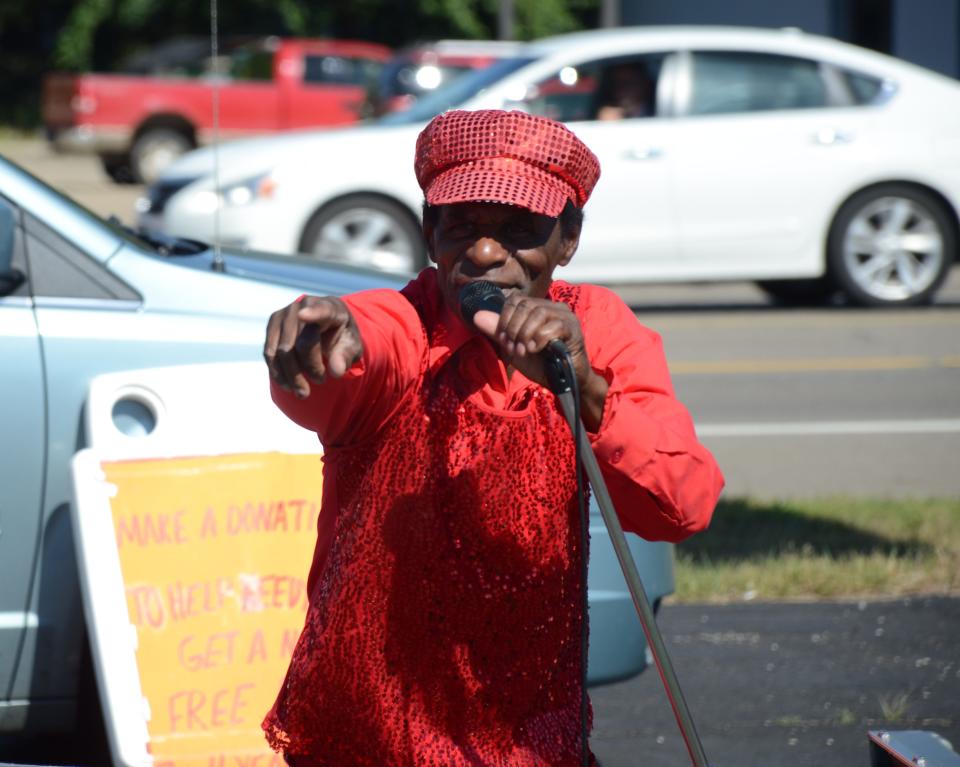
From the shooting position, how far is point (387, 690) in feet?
6.18

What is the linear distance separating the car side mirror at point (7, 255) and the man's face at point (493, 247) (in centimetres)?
186

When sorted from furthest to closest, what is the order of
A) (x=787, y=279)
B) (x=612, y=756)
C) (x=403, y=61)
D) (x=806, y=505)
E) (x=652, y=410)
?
(x=403, y=61), (x=787, y=279), (x=806, y=505), (x=612, y=756), (x=652, y=410)

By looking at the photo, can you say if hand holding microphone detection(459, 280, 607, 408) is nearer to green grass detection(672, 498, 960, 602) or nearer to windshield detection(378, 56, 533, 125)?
green grass detection(672, 498, 960, 602)

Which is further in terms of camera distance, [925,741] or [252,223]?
[252,223]

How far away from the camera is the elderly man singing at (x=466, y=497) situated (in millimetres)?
1846

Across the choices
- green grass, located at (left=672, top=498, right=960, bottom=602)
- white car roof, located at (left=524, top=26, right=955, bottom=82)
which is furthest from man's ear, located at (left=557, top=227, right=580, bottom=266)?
white car roof, located at (left=524, top=26, right=955, bottom=82)

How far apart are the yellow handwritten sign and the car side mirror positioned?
516 millimetres

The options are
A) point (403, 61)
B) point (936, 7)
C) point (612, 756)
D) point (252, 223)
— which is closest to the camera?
point (612, 756)

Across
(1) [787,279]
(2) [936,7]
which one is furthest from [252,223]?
(2) [936,7]

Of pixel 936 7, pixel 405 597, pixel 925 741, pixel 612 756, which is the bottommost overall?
pixel 612 756

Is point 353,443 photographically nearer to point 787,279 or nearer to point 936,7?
point 787,279

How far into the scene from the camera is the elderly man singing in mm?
1846

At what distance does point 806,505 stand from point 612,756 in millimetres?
2304

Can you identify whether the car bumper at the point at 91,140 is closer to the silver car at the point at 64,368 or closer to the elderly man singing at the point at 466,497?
the silver car at the point at 64,368
